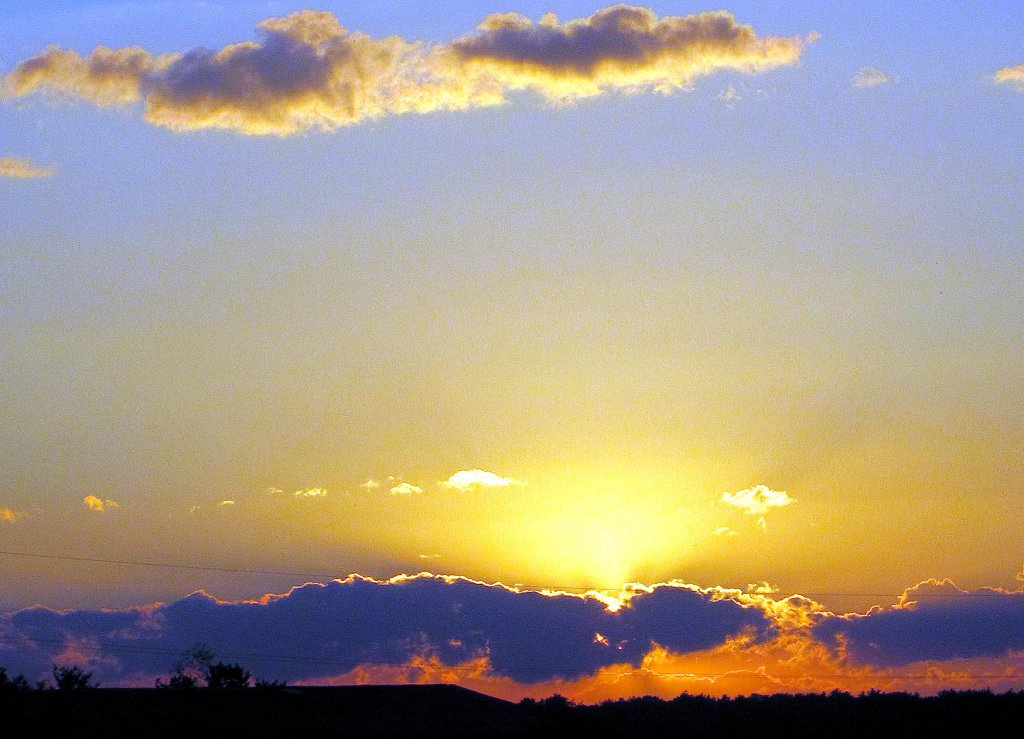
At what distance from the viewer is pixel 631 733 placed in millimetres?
84438

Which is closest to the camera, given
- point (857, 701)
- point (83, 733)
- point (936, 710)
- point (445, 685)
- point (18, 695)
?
point (83, 733)

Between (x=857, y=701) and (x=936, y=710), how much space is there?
8.81 m

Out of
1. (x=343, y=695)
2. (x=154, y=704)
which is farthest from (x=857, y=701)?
(x=154, y=704)

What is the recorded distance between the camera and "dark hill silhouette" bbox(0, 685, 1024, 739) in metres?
60.2

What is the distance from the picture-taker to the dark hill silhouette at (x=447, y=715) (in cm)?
6016

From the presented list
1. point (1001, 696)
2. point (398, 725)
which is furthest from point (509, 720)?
point (1001, 696)

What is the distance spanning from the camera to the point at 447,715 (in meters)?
71.5

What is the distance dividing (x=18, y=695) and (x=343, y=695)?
1732 cm

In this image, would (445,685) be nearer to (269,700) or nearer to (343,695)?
(343,695)

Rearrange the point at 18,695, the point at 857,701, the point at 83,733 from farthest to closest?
the point at 857,701, the point at 18,695, the point at 83,733

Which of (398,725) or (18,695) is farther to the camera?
(398,725)

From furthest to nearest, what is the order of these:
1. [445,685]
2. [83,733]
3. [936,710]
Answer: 1. [936,710]
2. [445,685]
3. [83,733]

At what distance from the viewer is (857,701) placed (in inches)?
3772

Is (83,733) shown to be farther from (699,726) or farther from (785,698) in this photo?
(785,698)
